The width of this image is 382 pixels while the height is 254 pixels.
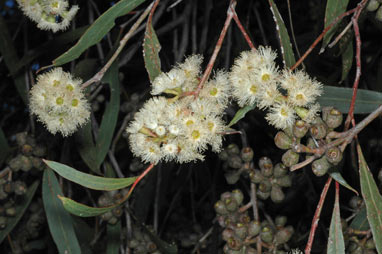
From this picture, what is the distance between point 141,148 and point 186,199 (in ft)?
5.65

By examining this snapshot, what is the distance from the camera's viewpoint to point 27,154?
6.57 ft

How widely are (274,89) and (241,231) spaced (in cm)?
59

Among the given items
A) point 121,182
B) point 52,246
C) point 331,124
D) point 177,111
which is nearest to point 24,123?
point 52,246

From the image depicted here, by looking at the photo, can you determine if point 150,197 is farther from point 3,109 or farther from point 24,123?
point 3,109

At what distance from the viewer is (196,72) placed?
4.50ft

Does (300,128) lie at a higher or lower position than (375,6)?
lower

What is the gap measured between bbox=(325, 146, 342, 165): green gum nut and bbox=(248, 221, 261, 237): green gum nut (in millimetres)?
490

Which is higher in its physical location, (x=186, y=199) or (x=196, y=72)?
(x=196, y=72)

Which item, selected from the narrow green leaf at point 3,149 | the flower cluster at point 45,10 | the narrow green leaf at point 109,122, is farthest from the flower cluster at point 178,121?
the narrow green leaf at point 3,149

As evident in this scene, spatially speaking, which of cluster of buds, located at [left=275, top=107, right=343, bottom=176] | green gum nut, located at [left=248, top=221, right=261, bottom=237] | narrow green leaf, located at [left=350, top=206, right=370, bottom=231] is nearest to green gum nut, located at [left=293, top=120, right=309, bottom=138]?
cluster of buds, located at [left=275, top=107, right=343, bottom=176]

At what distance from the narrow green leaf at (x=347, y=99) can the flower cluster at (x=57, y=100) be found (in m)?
0.84

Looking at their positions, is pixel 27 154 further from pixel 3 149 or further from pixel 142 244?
pixel 142 244

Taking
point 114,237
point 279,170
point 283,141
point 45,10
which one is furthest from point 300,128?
point 114,237

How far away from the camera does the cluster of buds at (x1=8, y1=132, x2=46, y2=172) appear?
6.57 feet
